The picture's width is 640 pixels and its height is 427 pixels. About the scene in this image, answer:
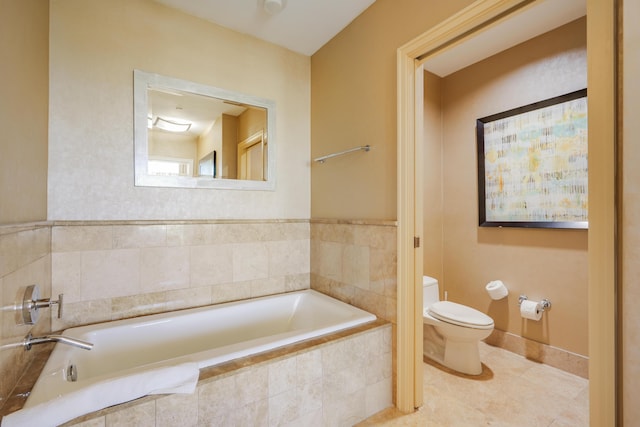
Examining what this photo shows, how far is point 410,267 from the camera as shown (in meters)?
1.67

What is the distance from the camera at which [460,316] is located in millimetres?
2125

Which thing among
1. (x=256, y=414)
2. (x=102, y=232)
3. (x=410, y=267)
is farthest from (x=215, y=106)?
(x=256, y=414)

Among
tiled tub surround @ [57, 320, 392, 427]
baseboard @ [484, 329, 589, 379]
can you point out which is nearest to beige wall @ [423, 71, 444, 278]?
baseboard @ [484, 329, 589, 379]

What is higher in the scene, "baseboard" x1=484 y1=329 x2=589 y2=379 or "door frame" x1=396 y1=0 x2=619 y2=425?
"door frame" x1=396 y1=0 x2=619 y2=425

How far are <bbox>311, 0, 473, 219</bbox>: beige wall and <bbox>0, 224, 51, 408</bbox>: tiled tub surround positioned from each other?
5.56 feet

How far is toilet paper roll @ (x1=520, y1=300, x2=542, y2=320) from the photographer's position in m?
2.18

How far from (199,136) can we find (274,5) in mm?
1005

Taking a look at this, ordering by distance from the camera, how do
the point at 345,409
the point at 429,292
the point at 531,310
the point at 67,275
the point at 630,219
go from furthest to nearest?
the point at 429,292, the point at 531,310, the point at 67,275, the point at 345,409, the point at 630,219

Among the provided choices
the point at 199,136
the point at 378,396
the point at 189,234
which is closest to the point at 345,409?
the point at 378,396

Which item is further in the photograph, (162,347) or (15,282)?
(162,347)

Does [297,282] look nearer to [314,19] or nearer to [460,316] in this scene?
[460,316]

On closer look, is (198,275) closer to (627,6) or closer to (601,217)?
(601,217)

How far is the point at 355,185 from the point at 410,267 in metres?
0.70

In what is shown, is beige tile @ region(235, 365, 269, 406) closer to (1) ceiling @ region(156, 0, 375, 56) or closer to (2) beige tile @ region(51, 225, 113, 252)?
(2) beige tile @ region(51, 225, 113, 252)
